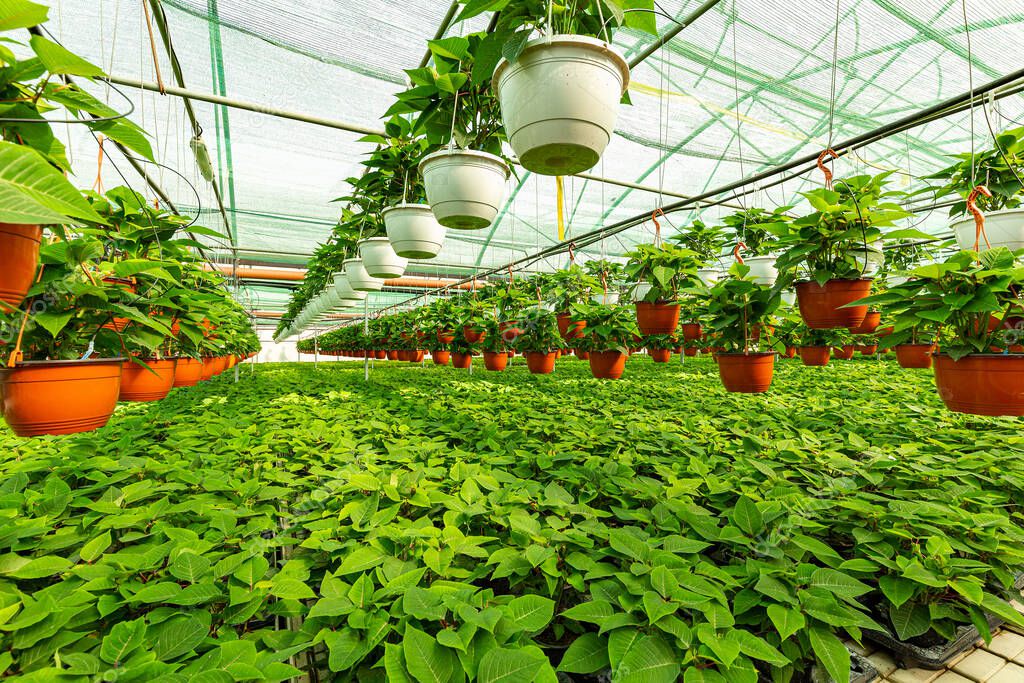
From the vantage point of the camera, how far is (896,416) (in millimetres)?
2484

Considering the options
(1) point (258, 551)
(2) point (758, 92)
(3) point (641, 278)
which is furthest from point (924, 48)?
(1) point (258, 551)

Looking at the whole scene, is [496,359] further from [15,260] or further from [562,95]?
[15,260]

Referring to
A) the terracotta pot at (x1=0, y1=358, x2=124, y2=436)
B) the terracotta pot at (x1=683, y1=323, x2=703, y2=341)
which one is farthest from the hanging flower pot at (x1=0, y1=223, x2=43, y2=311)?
the terracotta pot at (x1=683, y1=323, x2=703, y2=341)

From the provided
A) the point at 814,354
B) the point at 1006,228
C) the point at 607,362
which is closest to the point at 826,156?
the point at 1006,228

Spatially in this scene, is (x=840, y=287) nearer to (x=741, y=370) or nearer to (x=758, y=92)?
(x=741, y=370)

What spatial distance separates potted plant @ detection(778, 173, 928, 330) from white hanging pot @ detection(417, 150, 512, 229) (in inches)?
45.1

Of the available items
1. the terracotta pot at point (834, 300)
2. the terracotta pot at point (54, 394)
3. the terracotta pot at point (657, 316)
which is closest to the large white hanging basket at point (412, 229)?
the terracotta pot at point (54, 394)

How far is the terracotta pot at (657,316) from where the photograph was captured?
2484mm

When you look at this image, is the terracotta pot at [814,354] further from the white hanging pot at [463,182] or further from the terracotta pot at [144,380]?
the terracotta pot at [144,380]

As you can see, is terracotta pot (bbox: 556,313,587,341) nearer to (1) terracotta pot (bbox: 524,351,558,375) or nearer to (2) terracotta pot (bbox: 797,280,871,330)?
(1) terracotta pot (bbox: 524,351,558,375)

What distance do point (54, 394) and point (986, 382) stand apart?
2.69 meters

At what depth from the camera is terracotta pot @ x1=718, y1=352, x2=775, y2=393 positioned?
220 centimetres

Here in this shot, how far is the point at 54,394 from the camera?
1.16 metres

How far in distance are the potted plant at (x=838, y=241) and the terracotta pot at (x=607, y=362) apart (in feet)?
5.14
